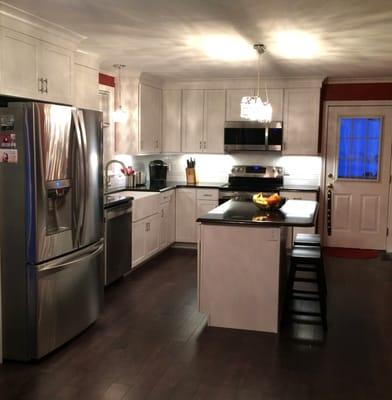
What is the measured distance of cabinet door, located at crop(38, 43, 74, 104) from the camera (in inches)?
158

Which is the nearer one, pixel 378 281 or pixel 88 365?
pixel 88 365

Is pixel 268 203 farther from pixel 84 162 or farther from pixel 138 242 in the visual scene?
pixel 138 242

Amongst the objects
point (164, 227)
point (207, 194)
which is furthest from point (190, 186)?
point (164, 227)

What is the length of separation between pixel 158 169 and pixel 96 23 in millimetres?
3271

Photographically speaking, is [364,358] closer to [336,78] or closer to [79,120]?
[79,120]

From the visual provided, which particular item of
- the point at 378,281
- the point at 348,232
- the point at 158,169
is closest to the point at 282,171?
the point at 348,232

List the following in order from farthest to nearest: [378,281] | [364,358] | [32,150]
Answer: [378,281], [364,358], [32,150]

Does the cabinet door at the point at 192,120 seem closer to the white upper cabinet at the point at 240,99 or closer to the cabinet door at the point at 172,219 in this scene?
the white upper cabinet at the point at 240,99

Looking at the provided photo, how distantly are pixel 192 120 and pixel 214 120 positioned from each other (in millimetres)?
327

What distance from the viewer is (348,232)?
6926 mm

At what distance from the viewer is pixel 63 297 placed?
352 cm

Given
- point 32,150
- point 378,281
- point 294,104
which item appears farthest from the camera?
point 294,104

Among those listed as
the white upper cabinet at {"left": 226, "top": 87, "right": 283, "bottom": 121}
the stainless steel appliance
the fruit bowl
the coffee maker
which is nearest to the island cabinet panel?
the fruit bowl

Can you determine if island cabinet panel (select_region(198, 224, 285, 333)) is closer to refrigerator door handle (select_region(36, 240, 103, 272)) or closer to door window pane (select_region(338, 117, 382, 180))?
refrigerator door handle (select_region(36, 240, 103, 272))
